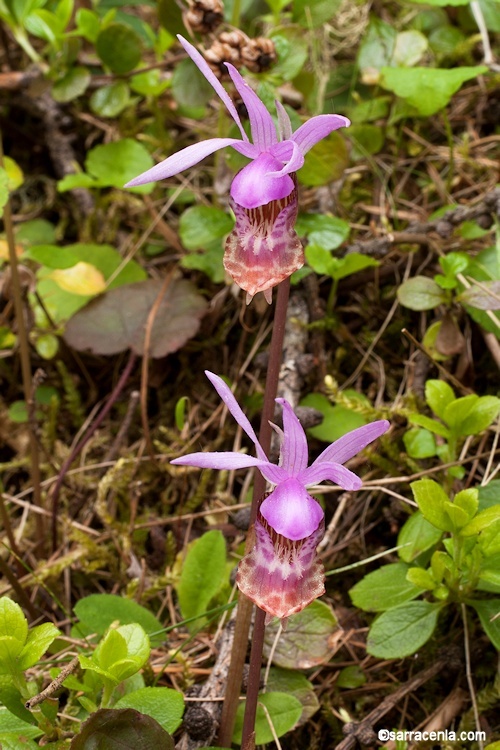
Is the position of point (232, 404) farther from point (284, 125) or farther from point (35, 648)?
point (35, 648)

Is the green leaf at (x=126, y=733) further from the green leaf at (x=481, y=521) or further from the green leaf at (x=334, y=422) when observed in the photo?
the green leaf at (x=334, y=422)

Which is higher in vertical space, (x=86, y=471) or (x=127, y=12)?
(x=127, y=12)

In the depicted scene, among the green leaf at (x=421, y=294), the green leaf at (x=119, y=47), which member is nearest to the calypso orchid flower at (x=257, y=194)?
the green leaf at (x=421, y=294)

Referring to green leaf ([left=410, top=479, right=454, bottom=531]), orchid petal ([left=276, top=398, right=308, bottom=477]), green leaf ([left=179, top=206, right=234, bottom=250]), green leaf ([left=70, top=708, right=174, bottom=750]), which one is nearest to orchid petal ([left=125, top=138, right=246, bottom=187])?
orchid petal ([left=276, top=398, right=308, bottom=477])

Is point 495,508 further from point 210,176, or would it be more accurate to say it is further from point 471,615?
point 210,176

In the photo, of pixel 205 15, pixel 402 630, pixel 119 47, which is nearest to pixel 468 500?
pixel 402 630

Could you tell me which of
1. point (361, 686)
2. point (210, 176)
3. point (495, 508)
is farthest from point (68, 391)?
point (495, 508)
